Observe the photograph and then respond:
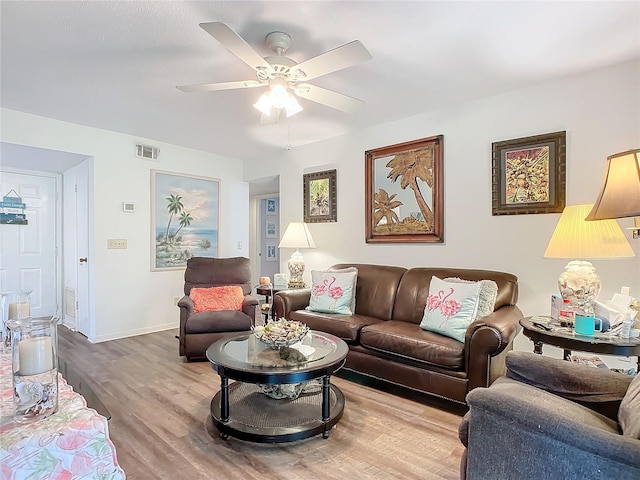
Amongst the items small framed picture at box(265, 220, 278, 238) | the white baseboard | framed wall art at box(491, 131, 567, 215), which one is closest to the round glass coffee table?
framed wall art at box(491, 131, 567, 215)

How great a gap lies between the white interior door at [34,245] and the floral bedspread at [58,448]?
15.7ft

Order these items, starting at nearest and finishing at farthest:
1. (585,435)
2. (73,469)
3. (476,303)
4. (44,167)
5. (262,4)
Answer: (73,469), (585,435), (262,4), (476,303), (44,167)

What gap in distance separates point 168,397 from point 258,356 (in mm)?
972

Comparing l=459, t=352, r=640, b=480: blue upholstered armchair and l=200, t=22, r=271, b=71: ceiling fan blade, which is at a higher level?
l=200, t=22, r=271, b=71: ceiling fan blade

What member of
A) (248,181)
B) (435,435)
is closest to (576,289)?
(435,435)

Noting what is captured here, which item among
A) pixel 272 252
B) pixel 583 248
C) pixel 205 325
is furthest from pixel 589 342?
pixel 272 252

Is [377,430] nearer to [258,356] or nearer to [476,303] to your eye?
[258,356]

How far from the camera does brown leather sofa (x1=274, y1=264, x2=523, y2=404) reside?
2299 mm

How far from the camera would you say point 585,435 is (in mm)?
1030

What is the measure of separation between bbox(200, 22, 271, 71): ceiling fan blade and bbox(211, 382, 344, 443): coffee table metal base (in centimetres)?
205

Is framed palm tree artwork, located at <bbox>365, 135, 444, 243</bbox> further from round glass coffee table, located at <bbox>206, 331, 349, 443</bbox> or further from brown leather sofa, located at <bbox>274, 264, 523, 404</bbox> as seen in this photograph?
round glass coffee table, located at <bbox>206, 331, 349, 443</bbox>

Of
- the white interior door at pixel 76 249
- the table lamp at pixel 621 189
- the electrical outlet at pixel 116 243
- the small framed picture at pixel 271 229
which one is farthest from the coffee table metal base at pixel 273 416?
the small framed picture at pixel 271 229

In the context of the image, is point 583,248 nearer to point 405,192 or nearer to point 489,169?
point 489,169

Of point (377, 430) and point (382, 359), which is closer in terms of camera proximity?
point (377, 430)
